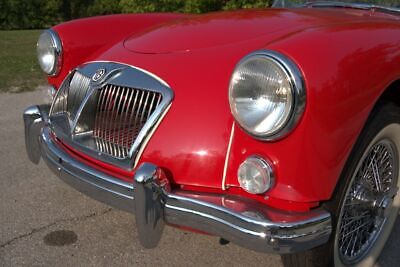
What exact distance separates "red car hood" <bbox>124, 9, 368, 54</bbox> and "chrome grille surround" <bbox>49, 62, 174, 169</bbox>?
236 mm

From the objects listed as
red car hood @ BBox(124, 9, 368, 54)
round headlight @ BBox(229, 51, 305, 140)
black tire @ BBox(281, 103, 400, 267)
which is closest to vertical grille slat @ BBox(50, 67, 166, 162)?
red car hood @ BBox(124, 9, 368, 54)

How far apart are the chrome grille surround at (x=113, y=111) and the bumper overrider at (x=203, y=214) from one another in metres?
0.13

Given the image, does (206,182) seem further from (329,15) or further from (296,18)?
(329,15)

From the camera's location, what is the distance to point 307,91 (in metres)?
1.80

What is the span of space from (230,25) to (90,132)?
2.99 ft

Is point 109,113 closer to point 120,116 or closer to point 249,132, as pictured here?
point 120,116

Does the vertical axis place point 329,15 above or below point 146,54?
above

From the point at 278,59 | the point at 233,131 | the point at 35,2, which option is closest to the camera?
the point at 278,59

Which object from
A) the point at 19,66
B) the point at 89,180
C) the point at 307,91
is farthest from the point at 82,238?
the point at 19,66

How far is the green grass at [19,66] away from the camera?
6715 millimetres

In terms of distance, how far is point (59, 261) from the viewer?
99.0 inches

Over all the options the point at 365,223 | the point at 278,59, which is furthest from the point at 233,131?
the point at 365,223

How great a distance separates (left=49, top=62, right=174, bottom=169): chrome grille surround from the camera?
218 cm

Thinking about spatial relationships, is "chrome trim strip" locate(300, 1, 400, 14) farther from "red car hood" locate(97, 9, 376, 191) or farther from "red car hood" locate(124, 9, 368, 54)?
"red car hood" locate(97, 9, 376, 191)
